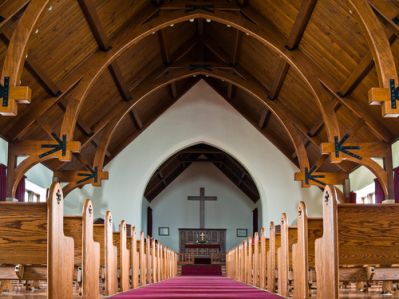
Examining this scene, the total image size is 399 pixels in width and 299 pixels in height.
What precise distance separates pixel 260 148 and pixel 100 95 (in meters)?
6.39

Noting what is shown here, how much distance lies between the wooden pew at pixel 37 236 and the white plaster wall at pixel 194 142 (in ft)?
47.9

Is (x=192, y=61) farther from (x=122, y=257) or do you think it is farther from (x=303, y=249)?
(x=303, y=249)

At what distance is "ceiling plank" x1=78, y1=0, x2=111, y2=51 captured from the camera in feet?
36.5

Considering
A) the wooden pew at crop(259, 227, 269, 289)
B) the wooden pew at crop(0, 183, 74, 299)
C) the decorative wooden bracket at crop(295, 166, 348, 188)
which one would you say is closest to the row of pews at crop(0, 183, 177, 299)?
the wooden pew at crop(0, 183, 74, 299)

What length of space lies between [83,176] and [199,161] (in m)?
10.6

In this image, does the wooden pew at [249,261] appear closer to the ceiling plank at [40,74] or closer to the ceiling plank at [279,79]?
the ceiling plank at [279,79]

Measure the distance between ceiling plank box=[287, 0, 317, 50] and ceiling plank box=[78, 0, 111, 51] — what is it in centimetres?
390

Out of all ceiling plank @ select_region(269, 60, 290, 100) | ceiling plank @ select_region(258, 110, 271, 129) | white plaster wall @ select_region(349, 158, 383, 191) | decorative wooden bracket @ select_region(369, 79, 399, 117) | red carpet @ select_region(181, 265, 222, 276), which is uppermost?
ceiling plank @ select_region(269, 60, 290, 100)

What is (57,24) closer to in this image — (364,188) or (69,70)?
(69,70)

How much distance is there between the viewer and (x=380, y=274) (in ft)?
22.6

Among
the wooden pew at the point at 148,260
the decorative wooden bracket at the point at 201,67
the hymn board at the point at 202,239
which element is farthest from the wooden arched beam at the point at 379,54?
the hymn board at the point at 202,239

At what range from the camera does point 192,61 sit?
61.7 feet

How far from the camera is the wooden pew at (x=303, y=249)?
5.88 metres

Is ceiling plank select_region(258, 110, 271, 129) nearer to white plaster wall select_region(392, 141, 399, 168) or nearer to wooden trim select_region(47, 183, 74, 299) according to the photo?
white plaster wall select_region(392, 141, 399, 168)
